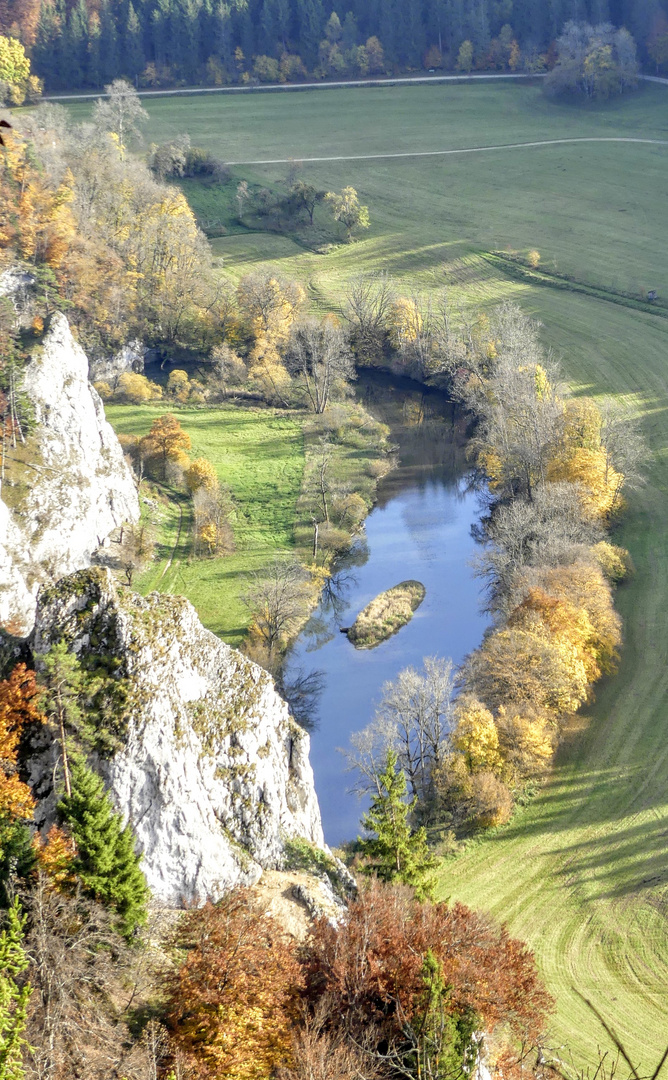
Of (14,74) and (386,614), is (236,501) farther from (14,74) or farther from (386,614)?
(14,74)

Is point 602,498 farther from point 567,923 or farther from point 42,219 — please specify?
point 42,219

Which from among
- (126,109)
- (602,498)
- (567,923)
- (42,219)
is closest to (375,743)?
(567,923)

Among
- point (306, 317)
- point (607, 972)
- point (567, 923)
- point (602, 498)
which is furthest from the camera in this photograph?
point (306, 317)

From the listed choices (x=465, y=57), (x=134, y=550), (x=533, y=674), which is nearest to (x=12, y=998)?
(x=533, y=674)

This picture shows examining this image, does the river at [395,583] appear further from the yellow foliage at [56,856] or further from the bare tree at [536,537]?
the yellow foliage at [56,856]

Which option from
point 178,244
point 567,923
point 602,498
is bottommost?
point 567,923

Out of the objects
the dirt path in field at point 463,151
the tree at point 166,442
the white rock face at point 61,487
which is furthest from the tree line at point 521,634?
the dirt path in field at point 463,151

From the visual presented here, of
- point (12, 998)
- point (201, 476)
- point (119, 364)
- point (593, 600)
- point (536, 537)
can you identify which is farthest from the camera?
point (119, 364)
